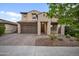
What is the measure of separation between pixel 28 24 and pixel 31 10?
15.4 inches

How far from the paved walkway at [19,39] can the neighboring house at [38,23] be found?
134mm

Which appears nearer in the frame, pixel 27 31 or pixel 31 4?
pixel 31 4

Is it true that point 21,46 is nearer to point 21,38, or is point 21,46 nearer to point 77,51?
point 21,38

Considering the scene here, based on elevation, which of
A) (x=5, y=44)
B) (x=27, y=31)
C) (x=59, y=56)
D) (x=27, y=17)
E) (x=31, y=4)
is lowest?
(x=59, y=56)

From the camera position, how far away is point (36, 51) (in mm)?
4535

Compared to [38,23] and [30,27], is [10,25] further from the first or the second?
[38,23]

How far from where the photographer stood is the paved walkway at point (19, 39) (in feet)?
15.0

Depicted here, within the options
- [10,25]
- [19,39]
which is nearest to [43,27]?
[19,39]

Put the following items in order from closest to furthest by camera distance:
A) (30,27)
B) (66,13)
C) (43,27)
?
(66,13) → (43,27) → (30,27)

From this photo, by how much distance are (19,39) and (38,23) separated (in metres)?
0.66

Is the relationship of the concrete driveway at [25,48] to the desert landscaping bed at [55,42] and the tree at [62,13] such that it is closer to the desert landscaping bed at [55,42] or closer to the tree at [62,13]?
the desert landscaping bed at [55,42]

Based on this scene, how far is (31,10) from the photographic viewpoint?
178 inches

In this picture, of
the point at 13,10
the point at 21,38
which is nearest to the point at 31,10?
the point at 13,10

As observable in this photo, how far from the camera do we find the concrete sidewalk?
4.45m
